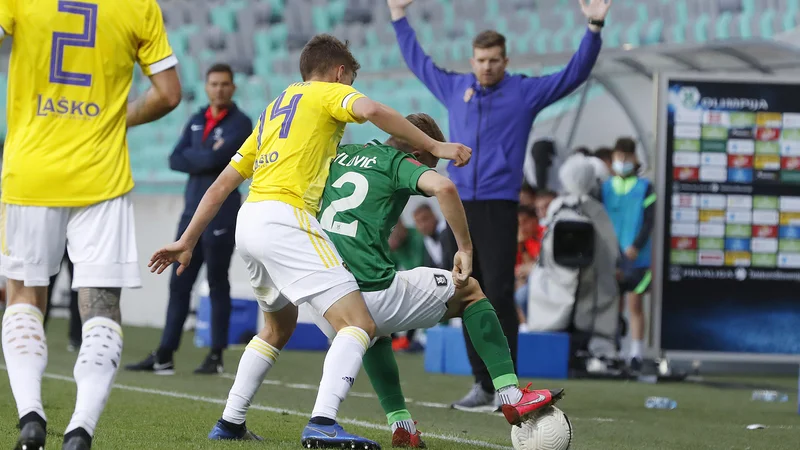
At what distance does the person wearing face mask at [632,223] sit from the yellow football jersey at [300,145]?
5.58 m

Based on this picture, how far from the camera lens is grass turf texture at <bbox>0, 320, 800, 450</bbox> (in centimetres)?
491

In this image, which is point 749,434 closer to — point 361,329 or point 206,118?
point 361,329

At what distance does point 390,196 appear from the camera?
457 centimetres

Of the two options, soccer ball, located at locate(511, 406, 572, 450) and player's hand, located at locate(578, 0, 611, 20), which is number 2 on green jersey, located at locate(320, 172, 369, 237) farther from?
player's hand, located at locate(578, 0, 611, 20)

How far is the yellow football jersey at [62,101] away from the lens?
154 inches

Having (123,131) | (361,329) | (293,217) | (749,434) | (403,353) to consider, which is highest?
(123,131)

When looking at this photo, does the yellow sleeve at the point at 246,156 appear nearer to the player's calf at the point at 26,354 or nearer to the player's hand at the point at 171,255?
the player's hand at the point at 171,255

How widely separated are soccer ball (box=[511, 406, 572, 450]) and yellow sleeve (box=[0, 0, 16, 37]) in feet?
6.98

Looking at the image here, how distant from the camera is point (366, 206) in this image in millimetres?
4555

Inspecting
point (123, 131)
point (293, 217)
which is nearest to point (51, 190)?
point (123, 131)

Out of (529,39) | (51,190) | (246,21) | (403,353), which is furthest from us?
(246,21)

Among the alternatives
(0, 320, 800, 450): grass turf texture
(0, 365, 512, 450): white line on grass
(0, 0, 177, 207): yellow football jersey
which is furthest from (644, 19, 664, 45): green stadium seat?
(0, 0, 177, 207): yellow football jersey

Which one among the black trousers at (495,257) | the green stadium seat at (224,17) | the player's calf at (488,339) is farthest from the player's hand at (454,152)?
the green stadium seat at (224,17)

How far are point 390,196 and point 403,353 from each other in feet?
23.5
